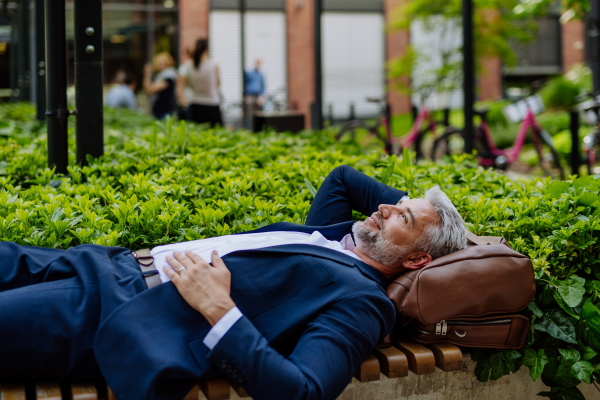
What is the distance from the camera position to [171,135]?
5.55 m

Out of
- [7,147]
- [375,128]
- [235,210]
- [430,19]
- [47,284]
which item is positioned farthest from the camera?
[430,19]

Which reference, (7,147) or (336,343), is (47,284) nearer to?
(336,343)

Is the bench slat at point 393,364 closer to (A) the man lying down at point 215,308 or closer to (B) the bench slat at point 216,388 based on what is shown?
(A) the man lying down at point 215,308

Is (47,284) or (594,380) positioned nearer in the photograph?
(47,284)

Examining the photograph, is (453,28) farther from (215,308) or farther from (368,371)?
(215,308)

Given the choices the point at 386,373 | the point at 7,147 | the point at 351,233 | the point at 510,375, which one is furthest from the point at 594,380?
the point at 7,147

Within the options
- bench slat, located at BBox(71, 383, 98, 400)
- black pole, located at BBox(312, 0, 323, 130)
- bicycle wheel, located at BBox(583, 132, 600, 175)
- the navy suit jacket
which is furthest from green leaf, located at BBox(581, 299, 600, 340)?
black pole, located at BBox(312, 0, 323, 130)

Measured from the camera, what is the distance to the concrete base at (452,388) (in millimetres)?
2736

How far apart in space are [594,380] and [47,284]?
2.60 meters

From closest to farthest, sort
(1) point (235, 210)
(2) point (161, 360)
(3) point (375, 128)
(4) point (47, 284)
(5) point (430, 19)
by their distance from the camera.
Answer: (2) point (161, 360), (4) point (47, 284), (1) point (235, 210), (3) point (375, 128), (5) point (430, 19)

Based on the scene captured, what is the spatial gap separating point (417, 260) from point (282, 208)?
1.25 meters

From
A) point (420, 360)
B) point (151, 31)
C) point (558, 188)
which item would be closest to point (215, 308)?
point (420, 360)

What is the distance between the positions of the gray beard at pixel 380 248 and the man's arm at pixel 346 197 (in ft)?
1.88

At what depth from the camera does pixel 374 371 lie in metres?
2.53
